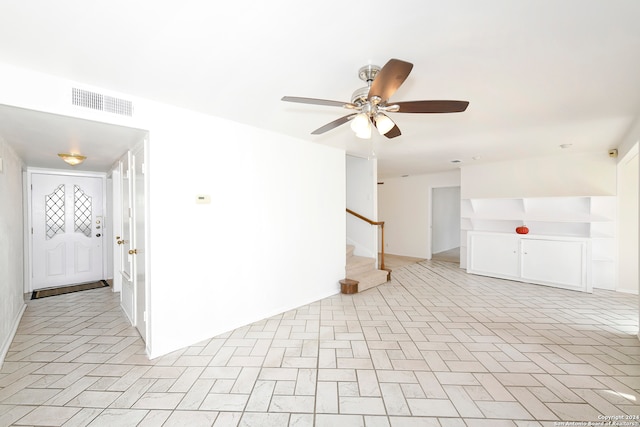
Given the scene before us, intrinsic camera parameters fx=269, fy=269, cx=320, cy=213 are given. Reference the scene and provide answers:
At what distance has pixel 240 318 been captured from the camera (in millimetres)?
3135

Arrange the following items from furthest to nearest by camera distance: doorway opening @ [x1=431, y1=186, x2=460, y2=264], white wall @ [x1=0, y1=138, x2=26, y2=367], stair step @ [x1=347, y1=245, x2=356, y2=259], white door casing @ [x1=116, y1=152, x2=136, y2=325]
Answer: doorway opening @ [x1=431, y1=186, x2=460, y2=264]
stair step @ [x1=347, y1=245, x2=356, y2=259]
white door casing @ [x1=116, y1=152, x2=136, y2=325]
white wall @ [x1=0, y1=138, x2=26, y2=367]

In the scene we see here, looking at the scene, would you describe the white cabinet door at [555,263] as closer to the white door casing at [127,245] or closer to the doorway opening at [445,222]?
the doorway opening at [445,222]

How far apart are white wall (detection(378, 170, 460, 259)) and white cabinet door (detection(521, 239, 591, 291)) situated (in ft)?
7.94

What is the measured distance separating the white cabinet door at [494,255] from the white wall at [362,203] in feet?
6.90

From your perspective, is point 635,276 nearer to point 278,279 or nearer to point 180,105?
point 278,279

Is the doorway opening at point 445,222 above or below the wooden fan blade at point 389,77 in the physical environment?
below

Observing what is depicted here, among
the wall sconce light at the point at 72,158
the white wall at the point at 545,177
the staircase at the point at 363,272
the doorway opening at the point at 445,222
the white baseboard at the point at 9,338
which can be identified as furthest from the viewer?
the doorway opening at the point at 445,222

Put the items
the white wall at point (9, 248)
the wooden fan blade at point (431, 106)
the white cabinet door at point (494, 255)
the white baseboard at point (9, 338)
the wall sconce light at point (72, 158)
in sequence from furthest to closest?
the white cabinet door at point (494, 255) → the wall sconce light at point (72, 158) → the white wall at point (9, 248) → the white baseboard at point (9, 338) → the wooden fan blade at point (431, 106)

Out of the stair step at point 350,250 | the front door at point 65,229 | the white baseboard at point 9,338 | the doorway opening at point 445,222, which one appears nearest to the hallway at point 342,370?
the white baseboard at point 9,338

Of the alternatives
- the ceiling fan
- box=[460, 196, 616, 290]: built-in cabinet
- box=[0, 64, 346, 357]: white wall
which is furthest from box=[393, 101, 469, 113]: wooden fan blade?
box=[460, 196, 616, 290]: built-in cabinet

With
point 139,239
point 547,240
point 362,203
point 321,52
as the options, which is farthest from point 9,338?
point 547,240

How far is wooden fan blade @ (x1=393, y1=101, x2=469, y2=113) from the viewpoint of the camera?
1733mm

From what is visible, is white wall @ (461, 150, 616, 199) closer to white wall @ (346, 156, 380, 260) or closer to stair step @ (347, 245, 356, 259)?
white wall @ (346, 156, 380, 260)

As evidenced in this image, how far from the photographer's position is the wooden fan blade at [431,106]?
1.73 m
